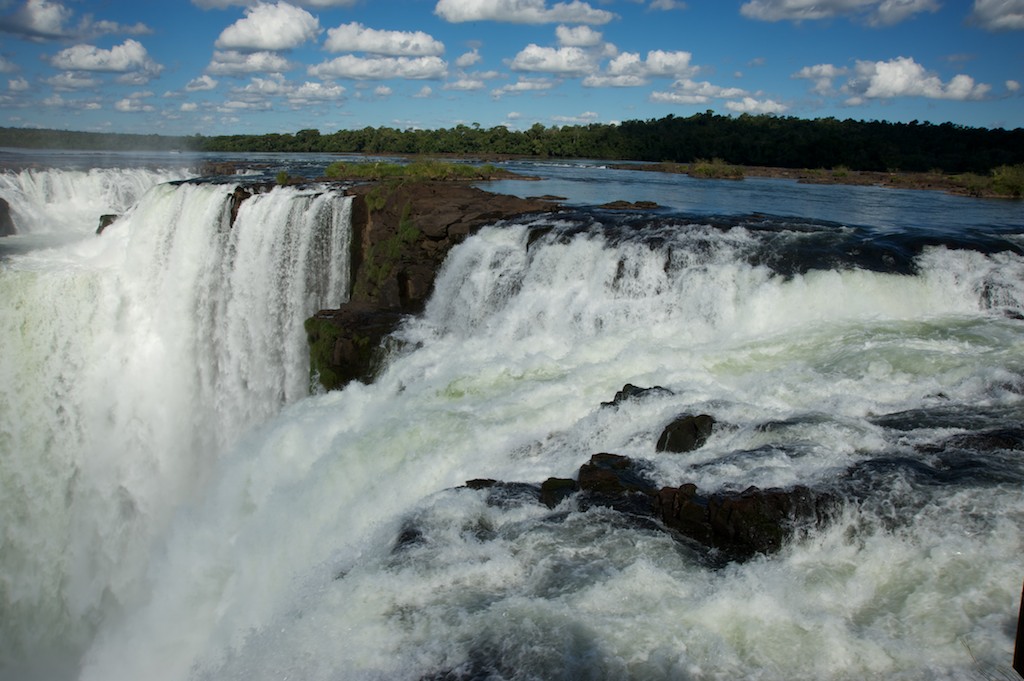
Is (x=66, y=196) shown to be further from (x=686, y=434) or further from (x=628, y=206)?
(x=686, y=434)

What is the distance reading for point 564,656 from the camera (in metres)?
4.89

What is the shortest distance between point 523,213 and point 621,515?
9.66 m

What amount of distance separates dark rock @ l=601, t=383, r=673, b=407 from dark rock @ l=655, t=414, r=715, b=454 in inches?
37.3

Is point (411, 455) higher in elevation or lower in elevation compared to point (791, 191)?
lower

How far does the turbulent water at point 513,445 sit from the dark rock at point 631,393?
0.13 metres

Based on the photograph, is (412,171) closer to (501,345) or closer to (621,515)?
(501,345)

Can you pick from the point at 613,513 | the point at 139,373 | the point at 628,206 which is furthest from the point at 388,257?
the point at 613,513

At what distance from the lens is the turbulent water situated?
512 cm

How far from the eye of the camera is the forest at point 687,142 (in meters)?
38.7

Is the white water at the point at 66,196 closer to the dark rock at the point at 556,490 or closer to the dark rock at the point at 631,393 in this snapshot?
the dark rock at the point at 631,393

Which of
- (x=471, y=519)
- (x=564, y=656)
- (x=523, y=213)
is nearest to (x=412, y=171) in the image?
(x=523, y=213)

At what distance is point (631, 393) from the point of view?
865 centimetres

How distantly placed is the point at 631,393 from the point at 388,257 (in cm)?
791

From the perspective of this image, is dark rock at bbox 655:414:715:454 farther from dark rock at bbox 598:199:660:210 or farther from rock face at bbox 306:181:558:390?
dark rock at bbox 598:199:660:210
